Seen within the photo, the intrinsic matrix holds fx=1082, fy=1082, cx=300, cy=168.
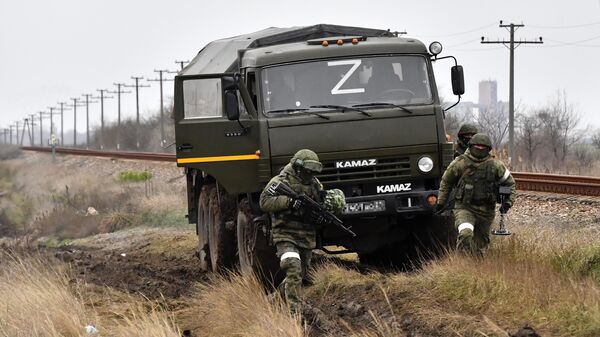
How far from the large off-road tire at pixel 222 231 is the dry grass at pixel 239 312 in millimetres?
1016

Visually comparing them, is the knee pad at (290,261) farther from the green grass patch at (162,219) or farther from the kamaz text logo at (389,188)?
the green grass patch at (162,219)

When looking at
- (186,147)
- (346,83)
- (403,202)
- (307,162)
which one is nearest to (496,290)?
(307,162)

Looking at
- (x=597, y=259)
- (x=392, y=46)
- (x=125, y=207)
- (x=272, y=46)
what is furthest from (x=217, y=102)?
(x=125, y=207)

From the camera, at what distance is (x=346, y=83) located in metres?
11.7

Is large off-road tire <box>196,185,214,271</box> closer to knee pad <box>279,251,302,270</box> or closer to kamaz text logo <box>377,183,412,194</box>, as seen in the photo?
kamaz text logo <box>377,183,412,194</box>

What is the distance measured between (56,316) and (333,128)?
3.50 m

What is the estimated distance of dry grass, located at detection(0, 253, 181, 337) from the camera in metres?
9.02

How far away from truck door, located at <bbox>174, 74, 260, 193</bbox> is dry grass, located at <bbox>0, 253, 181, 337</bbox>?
1666 millimetres

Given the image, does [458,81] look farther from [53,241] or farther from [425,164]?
[53,241]

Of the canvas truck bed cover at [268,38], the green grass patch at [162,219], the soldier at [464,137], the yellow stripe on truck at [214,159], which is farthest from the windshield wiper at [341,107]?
the green grass patch at [162,219]

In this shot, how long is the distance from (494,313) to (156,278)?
6.91m

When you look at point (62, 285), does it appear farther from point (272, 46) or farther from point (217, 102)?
point (272, 46)

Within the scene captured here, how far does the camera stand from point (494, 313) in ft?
27.2

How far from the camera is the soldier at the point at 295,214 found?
→ 9789 mm
